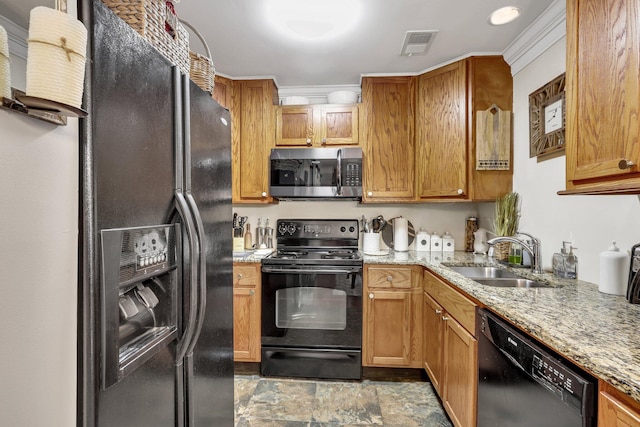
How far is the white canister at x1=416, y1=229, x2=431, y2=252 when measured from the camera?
2.76 metres

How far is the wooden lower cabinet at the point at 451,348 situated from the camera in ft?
4.80

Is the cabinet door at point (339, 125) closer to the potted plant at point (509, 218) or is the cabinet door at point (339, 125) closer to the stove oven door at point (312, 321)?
the stove oven door at point (312, 321)

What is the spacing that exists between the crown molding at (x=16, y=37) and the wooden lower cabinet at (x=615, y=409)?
137 centimetres

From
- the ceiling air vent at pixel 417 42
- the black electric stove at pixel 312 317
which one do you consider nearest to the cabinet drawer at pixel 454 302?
the black electric stove at pixel 312 317

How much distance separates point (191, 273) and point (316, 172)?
1.74m

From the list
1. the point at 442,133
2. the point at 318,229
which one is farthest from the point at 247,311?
the point at 442,133

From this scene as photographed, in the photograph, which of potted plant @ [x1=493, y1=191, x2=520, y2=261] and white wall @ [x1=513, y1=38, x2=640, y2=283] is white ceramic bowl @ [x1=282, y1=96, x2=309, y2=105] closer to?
white wall @ [x1=513, y1=38, x2=640, y2=283]

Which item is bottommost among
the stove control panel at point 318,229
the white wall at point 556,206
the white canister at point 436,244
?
the white canister at point 436,244

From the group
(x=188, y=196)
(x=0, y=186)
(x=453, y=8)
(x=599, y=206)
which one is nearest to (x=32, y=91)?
(x=0, y=186)

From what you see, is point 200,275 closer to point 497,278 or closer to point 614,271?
point 614,271

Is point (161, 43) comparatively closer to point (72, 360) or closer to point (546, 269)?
point (72, 360)

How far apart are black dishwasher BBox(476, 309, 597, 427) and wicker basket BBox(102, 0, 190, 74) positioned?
1.49m

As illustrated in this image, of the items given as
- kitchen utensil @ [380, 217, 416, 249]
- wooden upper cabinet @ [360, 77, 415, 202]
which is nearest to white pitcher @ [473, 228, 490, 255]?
kitchen utensil @ [380, 217, 416, 249]

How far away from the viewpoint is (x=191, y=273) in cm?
95
